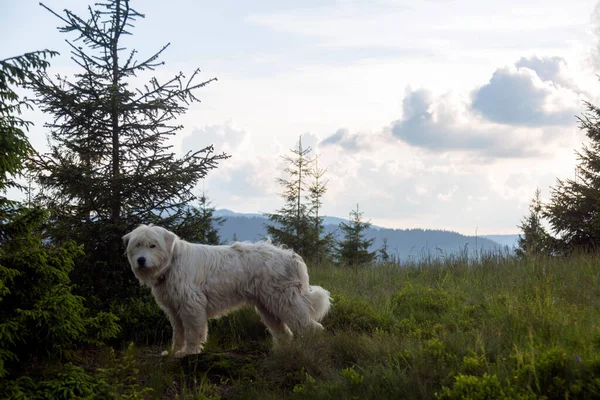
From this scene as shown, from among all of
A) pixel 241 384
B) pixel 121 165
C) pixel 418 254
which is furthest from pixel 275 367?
pixel 418 254

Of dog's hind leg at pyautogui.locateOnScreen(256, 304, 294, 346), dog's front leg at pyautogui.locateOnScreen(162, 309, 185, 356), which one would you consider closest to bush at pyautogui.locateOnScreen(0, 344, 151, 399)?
dog's front leg at pyautogui.locateOnScreen(162, 309, 185, 356)

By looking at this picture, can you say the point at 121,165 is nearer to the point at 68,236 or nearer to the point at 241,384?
the point at 68,236

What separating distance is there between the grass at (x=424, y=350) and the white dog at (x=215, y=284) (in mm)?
486

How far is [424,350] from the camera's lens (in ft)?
18.2

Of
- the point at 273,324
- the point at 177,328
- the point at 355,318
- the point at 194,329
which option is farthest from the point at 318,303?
the point at 177,328

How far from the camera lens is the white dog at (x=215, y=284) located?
25.8 feet

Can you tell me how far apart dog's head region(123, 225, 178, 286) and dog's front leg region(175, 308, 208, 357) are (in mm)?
759

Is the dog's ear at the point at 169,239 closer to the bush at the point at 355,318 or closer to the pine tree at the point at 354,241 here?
the bush at the point at 355,318

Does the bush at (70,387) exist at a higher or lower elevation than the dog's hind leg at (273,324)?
lower

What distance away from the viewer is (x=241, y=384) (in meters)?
6.07

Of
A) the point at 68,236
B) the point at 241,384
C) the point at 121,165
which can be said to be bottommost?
the point at 241,384

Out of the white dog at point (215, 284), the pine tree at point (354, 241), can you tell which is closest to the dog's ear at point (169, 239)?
the white dog at point (215, 284)

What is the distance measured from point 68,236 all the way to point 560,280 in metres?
8.76

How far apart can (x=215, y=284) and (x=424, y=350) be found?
357cm
